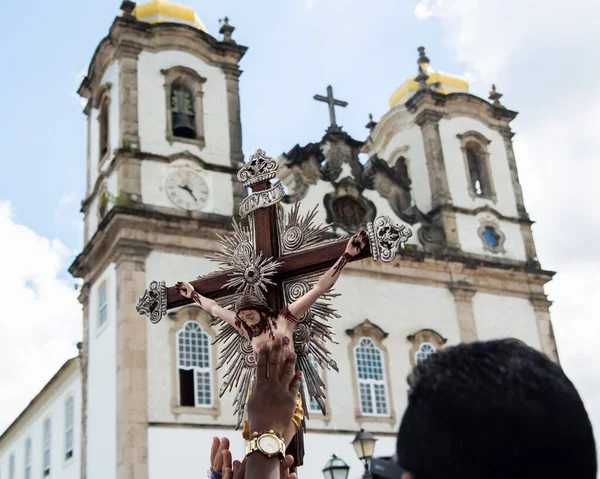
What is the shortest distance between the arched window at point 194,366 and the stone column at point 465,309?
21.5 feet

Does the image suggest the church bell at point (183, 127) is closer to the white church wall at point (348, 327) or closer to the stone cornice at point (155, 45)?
the stone cornice at point (155, 45)

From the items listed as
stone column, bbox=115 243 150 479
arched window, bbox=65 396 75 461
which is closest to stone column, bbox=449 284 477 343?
stone column, bbox=115 243 150 479

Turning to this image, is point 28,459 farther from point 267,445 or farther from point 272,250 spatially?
point 267,445

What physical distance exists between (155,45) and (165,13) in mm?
1479

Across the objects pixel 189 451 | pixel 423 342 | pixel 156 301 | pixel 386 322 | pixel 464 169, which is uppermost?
pixel 464 169

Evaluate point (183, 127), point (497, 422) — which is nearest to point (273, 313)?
point (497, 422)

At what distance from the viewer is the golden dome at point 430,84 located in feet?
82.7

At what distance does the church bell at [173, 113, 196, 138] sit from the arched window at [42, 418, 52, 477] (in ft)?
25.2

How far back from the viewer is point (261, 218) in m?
4.91

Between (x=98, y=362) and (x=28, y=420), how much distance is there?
7678 mm

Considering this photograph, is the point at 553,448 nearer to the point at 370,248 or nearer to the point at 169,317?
the point at 370,248

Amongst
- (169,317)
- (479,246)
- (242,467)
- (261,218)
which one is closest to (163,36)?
(169,317)

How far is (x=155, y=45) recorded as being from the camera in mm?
20000

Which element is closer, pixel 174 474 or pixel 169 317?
pixel 174 474
